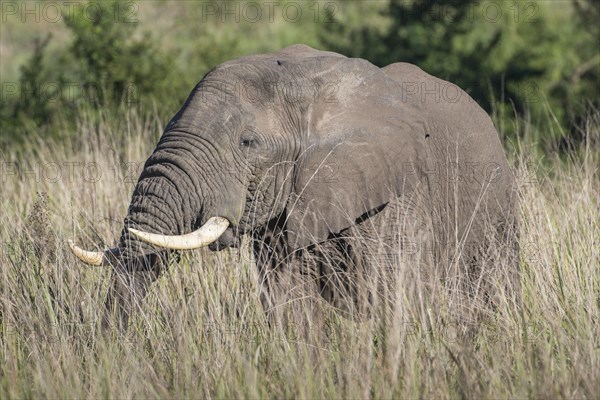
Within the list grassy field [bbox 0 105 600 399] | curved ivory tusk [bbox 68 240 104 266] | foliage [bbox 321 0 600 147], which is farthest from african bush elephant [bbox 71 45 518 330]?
foliage [bbox 321 0 600 147]

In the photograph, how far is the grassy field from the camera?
4684 millimetres

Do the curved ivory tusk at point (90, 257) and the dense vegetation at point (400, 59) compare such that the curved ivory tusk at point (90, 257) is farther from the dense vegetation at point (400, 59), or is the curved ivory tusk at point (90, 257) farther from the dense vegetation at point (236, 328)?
the dense vegetation at point (400, 59)

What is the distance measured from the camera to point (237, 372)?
16.2ft

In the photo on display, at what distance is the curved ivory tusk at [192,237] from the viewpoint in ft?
16.7

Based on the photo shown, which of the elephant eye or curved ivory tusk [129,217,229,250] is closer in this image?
curved ivory tusk [129,217,229,250]

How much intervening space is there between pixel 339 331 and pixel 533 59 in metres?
9.11

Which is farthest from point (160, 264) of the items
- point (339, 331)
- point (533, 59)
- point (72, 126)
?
Result: point (533, 59)

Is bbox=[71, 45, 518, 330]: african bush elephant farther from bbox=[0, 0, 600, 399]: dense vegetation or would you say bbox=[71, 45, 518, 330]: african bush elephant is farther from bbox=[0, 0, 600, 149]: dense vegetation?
bbox=[0, 0, 600, 149]: dense vegetation

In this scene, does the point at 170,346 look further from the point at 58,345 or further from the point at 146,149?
the point at 146,149

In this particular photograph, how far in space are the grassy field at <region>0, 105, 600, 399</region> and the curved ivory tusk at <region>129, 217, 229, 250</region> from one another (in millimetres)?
324

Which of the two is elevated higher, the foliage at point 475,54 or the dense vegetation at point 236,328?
the foliage at point 475,54

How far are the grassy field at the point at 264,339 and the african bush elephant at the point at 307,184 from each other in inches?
7.9

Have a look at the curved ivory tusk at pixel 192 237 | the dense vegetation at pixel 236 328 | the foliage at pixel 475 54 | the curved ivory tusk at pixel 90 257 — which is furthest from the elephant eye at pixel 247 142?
the foliage at pixel 475 54

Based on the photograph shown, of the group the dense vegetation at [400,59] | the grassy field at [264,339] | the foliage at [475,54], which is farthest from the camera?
the foliage at [475,54]
